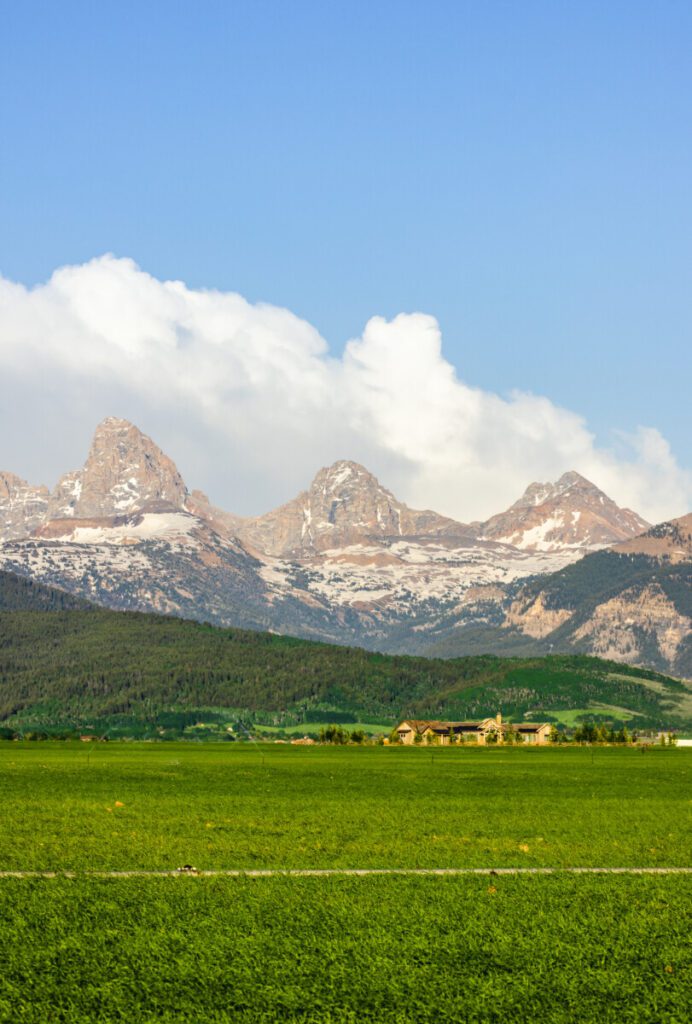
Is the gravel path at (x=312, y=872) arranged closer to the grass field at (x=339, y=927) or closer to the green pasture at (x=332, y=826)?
the grass field at (x=339, y=927)

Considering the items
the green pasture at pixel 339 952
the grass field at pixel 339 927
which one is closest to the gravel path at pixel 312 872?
the grass field at pixel 339 927

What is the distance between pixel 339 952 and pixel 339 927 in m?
1.72

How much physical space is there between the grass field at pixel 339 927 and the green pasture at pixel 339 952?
0.15 feet

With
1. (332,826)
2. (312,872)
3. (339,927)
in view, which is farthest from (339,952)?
(332,826)

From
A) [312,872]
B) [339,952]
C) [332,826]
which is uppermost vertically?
[332,826]

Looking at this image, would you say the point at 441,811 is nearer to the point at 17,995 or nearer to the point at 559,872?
the point at 559,872

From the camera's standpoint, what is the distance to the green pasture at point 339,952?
615 inches

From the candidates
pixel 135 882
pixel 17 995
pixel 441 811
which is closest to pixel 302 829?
pixel 441 811

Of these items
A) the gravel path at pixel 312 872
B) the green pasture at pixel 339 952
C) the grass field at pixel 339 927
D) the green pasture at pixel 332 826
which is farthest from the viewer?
the green pasture at pixel 332 826

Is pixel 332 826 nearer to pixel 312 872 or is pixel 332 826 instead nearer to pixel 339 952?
pixel 312 872

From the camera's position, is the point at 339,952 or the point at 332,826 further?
the point at 332,826

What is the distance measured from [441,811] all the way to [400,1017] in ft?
98.6

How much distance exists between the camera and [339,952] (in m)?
18.2

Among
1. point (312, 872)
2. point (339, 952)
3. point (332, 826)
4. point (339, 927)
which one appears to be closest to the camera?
point (339, 952)
